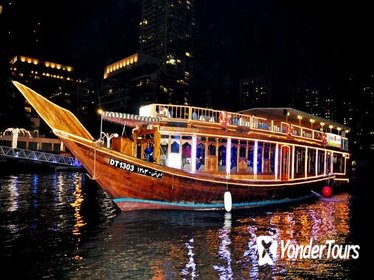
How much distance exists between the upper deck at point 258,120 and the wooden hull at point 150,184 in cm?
262

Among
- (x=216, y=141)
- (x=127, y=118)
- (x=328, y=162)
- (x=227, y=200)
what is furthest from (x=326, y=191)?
(x=127, y=118)

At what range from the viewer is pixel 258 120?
67.1 feet

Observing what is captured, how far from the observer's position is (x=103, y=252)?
389 inches

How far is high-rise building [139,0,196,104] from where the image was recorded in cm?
15688

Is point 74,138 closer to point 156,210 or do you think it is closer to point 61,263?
point 156,210

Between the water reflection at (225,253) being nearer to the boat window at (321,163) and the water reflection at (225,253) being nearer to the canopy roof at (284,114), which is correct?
the canopy roof at (284,114)

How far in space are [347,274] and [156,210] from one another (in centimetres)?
844

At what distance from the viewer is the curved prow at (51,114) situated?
40.1ft

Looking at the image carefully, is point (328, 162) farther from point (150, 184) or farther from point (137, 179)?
point (137, 179)

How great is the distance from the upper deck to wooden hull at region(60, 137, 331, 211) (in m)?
2.62

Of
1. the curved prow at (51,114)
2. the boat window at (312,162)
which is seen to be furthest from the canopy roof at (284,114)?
the curved prow at (51,114)

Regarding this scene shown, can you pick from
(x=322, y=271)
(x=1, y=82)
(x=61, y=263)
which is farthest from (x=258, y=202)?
(x=1, y=82)

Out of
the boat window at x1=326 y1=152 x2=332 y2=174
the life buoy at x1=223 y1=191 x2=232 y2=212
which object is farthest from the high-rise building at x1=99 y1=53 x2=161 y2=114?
the life buoy at x1=223 y1=191 x2=232 y2=212

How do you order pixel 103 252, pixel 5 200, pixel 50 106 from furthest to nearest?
pixel 5 200
pixel 50 106
pixel 103 252
